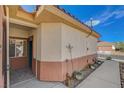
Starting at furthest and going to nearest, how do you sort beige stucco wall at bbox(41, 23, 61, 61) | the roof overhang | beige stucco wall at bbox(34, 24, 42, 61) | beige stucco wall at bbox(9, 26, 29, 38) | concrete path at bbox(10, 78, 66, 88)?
beige stucco wall at bbox(9, 26, 29, 38), beige stucco wall at bbox(34, 24, 42, 61), beige stucco wall at bbox(41, 23, 61, 61), concrete path at bbox(10, 78, 66, 88), the roof overhang

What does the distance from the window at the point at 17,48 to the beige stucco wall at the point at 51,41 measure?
2677 mm

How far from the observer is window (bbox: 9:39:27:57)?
7275 millimetres

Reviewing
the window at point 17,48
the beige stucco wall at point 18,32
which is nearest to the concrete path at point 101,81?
the window at point 17,48

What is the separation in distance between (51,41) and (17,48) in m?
3.12

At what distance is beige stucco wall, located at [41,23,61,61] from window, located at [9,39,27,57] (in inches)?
105

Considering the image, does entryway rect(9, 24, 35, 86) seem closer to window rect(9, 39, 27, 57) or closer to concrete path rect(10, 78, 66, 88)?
window rect(9, 39, 27, 57)

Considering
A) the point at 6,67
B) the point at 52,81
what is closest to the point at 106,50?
the point at 52,81

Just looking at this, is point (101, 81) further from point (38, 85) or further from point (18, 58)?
point (18, 58)

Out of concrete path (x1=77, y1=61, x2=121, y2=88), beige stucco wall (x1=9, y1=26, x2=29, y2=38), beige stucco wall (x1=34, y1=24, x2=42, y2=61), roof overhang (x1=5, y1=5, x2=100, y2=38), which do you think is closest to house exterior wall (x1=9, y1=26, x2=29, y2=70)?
beige stucco wall (x1=9, y1=26, x2=29, y2=38)

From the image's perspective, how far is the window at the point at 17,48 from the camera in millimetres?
7275

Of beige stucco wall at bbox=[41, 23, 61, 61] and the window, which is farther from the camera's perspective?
the window
